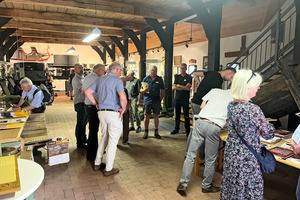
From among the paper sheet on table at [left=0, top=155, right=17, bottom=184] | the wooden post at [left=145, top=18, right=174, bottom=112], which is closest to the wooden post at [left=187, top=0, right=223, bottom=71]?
the wooden post at [left=145, top=18, right=174, bottom=112]

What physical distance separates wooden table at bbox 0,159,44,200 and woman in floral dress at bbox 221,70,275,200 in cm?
151

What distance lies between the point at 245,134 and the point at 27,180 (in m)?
1.62

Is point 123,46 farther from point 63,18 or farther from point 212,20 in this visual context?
point 212,20

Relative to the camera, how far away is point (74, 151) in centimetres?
421

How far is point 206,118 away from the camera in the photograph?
2.60m

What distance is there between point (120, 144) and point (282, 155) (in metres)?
3.17

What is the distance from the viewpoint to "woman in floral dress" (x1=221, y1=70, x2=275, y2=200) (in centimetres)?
172

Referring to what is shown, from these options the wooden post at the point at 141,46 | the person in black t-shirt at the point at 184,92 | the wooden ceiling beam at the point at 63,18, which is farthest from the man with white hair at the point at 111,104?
the wooden post at the point at 141,46

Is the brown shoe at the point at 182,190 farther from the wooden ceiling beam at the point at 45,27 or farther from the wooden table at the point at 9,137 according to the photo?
the wooden ceiling beam at the point at 45,27

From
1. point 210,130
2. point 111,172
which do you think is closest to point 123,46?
point 111,172

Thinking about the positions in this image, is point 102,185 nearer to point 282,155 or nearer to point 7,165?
point 7,165

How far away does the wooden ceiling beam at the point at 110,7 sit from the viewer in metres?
5.16

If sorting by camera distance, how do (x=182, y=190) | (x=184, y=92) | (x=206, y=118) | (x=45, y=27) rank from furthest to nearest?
(x=45, y=27)
(x=184, y=92)
(x=182, y=190)
(x=206, y=118)

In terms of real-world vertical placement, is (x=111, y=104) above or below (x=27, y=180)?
above
